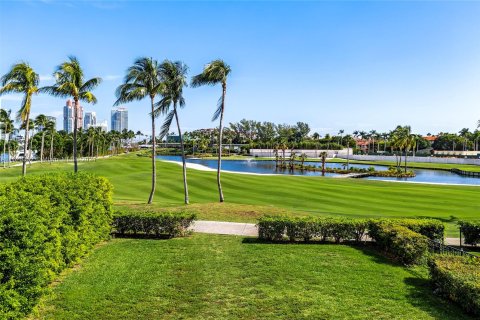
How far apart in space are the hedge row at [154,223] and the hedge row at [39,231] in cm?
233

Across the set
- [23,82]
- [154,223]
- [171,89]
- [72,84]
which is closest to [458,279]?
[154,223]

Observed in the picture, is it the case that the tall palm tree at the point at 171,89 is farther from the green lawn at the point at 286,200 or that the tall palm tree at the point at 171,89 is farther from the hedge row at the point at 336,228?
the hedge row at the point at 336,228

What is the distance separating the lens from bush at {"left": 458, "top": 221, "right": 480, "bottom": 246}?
16719 millimetres

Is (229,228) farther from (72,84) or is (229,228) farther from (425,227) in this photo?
(72,84)

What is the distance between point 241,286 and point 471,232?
41.2ft

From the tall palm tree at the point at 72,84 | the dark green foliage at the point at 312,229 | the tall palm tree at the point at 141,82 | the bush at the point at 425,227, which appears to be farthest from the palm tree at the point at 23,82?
the bush at the point at 425,227

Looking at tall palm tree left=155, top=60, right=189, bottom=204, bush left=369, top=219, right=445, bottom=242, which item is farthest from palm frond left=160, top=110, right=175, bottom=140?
bush left=369, top=219, right=445, bottom=242

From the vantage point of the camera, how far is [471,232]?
55.1 feet

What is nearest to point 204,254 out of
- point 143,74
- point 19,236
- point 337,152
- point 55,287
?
point 55,287

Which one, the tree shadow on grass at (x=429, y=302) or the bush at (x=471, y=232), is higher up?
the bush at (x=471, y=232)

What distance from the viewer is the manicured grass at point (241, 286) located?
29.6 feet

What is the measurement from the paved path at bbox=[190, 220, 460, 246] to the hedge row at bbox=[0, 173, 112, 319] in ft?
18.4

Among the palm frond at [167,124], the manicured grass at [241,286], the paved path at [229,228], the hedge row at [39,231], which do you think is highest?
the palm frond at [167,124]

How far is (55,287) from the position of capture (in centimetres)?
1040
